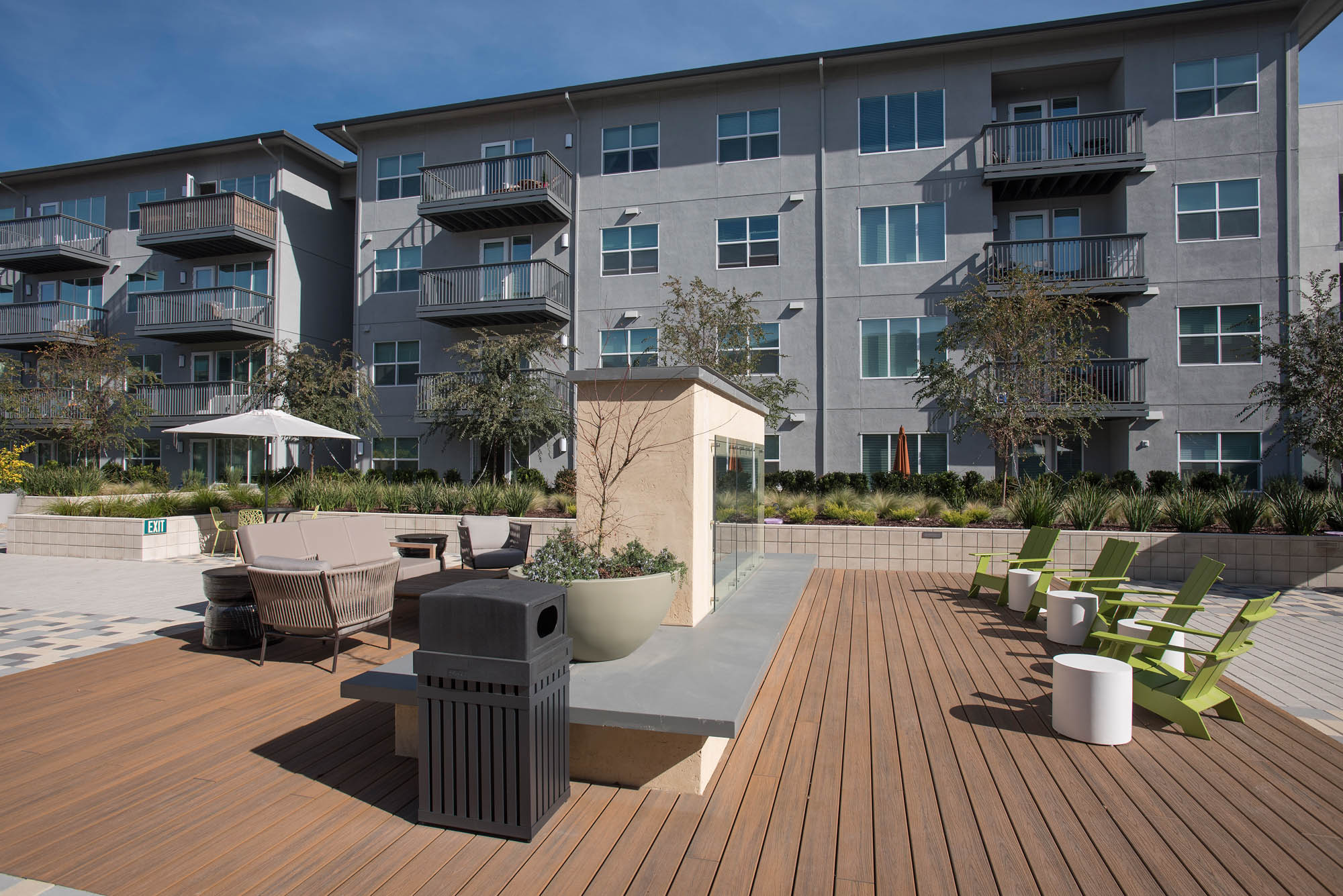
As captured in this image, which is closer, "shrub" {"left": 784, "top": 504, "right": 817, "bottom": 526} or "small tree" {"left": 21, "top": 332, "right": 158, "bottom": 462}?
"shrub" {"left": 784, "top": 504, "right": 817, "bottom": 526}

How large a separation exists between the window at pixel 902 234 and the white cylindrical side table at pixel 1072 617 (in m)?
13.2

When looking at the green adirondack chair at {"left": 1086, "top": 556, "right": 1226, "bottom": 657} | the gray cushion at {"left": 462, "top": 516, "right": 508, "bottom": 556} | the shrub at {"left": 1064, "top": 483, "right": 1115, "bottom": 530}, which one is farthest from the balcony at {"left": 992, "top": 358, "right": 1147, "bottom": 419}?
the gray cushion at {"left": 462, "top": 516, "right": 508, "bottom": 556}

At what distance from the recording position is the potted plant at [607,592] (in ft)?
13.9

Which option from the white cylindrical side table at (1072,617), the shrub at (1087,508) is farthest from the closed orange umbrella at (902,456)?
the white cylindrical side table at (1072,617)

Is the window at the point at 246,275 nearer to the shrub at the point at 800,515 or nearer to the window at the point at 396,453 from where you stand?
the window at the point at 396,453

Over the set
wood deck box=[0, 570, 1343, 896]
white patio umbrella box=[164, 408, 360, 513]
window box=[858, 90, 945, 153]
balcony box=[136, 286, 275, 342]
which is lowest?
wood deck box=[0, 570, 1343, 896]

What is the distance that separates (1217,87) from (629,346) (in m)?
15.4

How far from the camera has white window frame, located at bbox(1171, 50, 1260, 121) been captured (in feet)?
54.1

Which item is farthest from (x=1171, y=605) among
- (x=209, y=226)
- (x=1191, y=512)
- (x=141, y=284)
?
(x=141, y=284)

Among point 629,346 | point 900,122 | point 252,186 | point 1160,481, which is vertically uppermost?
point 252,186

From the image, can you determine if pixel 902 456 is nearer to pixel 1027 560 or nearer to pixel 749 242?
pixel 749 242

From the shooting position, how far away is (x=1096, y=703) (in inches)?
172

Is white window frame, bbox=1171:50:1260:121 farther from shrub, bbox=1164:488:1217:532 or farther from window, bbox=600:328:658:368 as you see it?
window, bbox=600:328:658:368

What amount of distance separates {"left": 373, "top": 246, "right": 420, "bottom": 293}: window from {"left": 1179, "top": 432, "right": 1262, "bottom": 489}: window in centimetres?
2115
